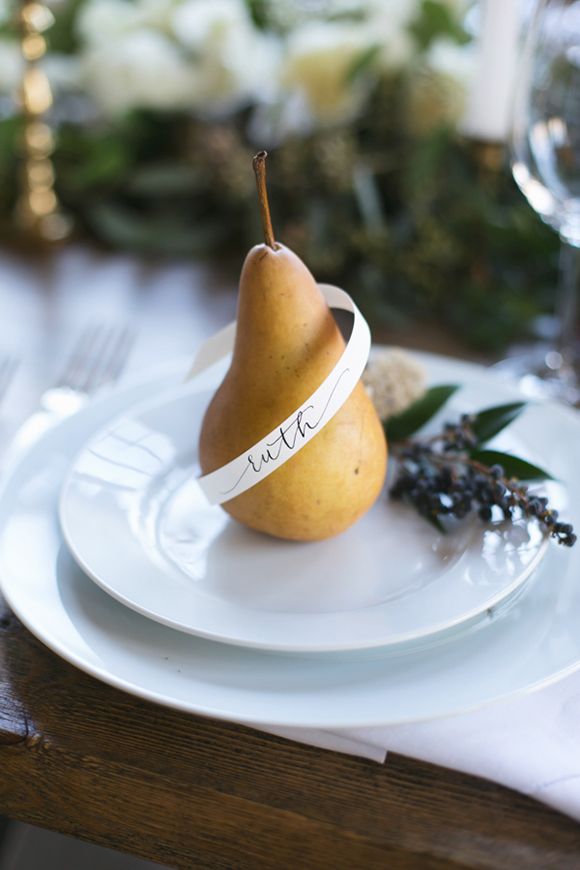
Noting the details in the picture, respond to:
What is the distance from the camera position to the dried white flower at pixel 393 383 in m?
0.50

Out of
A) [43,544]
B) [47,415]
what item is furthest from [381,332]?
[43,544]

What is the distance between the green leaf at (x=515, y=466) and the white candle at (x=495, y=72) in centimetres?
44

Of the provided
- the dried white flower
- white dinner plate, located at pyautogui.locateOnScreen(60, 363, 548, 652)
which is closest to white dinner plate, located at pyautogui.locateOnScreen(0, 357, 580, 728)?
white dinner plate, located at pyautogui.locateOnScreen(60, 363, 548, 652)

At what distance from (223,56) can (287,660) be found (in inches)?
28.3

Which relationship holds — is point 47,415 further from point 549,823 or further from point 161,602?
point 549,823

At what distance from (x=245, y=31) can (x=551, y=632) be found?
29.6 inches

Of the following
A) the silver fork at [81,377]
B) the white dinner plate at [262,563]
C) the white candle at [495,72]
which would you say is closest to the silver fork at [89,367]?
the silver fork at [81,377]

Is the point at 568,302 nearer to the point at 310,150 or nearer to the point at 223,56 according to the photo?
the point at 310,150

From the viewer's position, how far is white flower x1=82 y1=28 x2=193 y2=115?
94 centimetres

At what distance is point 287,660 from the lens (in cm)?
36

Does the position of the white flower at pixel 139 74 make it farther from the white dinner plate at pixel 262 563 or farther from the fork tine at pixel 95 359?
the white dinner plate at pixel 262 563

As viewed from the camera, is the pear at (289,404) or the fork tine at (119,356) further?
the fork tine at (119,356)

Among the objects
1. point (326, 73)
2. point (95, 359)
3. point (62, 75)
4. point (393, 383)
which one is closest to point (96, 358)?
point (95, 359)

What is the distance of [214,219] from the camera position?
3.12 ft
